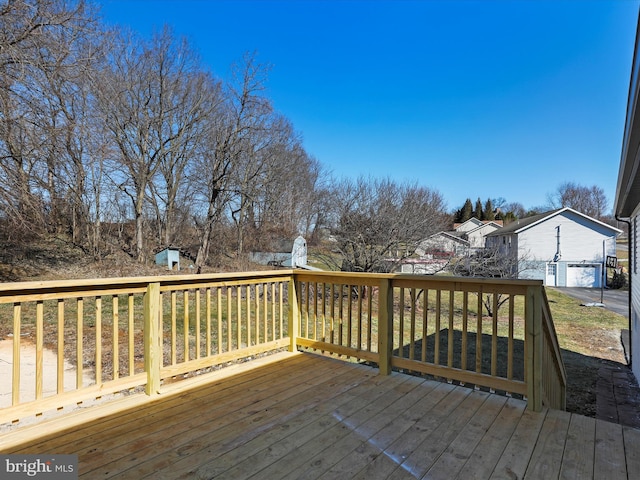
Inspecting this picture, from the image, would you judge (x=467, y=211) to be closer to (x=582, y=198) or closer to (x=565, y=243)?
(x=582, y=198)

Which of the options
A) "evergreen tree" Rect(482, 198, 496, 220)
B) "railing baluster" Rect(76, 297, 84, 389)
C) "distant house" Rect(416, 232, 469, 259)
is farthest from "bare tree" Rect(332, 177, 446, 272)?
"evergreen tree" Rect(482, 198, 496, 220)

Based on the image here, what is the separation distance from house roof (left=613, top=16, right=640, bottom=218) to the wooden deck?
2.09 m

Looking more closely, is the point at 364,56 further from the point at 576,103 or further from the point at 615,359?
the point at 615,359

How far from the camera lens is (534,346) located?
246 centimetres

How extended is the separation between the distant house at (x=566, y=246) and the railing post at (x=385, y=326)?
67.4ft

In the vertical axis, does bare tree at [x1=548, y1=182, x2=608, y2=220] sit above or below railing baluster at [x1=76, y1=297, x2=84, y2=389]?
above

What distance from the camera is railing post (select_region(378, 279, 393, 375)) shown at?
123 inches

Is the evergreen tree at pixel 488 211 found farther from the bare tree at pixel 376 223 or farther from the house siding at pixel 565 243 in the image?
the bare tree at pixel 376 223

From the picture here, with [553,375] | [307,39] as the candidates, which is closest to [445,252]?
[307,39]

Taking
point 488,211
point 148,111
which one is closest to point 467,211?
point 488,211

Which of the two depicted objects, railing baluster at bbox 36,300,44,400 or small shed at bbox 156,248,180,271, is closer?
railing baluster at bbox 36,300,44,400

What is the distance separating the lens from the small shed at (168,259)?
508 inches

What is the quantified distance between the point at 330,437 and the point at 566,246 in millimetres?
24773

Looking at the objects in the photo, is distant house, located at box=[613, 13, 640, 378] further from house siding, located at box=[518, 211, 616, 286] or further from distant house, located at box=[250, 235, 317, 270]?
house siding, located at box=[518, 211, 616, 286]
